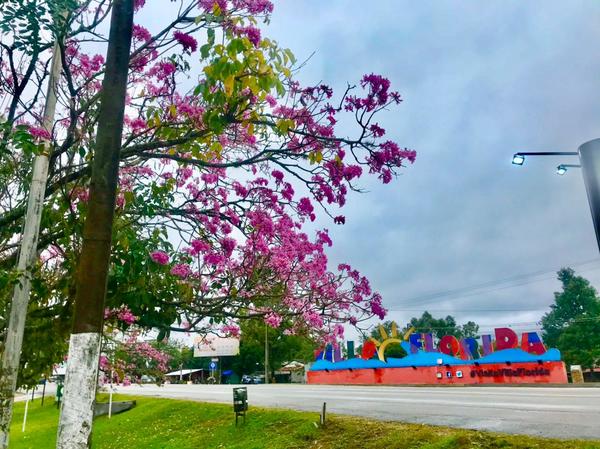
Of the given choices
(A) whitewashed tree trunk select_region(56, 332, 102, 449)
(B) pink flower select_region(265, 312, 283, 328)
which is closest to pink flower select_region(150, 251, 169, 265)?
(B) pink flower select_region(265, 312, 283, 328)

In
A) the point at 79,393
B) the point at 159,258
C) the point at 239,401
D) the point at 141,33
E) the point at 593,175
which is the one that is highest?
the point at 141,33

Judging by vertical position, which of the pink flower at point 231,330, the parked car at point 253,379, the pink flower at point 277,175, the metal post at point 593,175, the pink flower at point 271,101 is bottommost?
the parked car at point 253,379

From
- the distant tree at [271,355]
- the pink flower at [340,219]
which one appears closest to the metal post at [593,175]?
the pink flower at [340,219]

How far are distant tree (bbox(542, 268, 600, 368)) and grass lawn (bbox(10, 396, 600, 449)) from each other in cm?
5090

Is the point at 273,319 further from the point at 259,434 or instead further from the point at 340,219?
the point at 259,434

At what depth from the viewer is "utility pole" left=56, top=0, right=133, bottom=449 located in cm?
307

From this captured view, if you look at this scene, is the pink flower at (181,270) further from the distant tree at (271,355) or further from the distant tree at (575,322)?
the distant tree at (575,322)

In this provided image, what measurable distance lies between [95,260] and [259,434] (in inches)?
402

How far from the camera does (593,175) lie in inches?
115

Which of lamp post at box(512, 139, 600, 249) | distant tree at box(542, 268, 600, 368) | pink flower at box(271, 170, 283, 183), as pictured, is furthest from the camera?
distant tree at box(542, 268, 600, 368)

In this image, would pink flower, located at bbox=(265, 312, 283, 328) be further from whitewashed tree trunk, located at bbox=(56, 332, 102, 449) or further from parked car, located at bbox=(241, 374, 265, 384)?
parked car, located at bbox=(241, 374, 265, 384)

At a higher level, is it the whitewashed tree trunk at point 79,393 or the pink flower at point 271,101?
the pink flower at point 271,101

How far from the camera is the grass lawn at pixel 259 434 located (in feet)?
26.7

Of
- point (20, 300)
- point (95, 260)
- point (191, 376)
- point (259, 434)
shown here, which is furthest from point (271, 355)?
point (95, 260)
